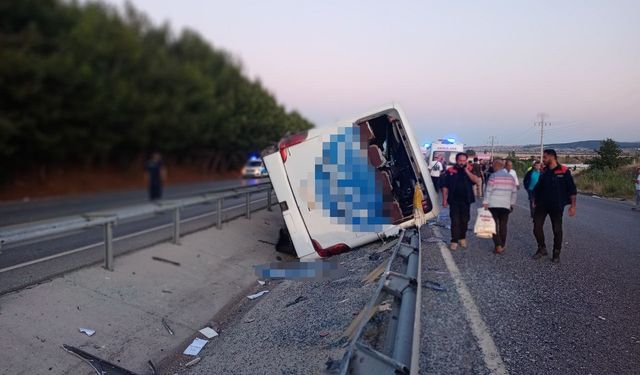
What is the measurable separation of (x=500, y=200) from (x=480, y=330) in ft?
16.1

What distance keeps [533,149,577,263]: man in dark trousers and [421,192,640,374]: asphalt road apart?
339 mm

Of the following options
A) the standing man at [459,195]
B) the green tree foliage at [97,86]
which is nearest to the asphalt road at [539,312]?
the standing man at [459,195]

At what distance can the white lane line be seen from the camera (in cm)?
449

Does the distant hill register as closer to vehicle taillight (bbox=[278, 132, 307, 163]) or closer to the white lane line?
the white lane line

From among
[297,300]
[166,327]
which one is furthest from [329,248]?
[166,327]

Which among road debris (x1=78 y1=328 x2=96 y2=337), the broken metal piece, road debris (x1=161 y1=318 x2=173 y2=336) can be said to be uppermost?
road debris (x1=78 y1=328 x2=96 y2=337)

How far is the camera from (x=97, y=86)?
30391 millimetres

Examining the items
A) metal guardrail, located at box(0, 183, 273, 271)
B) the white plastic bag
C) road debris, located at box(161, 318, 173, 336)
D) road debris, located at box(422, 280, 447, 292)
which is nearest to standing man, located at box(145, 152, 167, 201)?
metal guardrail, located at box(0, 183, 273, 271)

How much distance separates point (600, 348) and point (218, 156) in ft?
158

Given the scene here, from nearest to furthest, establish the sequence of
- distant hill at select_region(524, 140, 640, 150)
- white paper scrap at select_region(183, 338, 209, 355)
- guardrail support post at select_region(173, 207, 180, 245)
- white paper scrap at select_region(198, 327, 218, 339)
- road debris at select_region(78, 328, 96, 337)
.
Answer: road debris at select_region(78, 328, 96, 337) → white paper scrap at select_region(183, 338, 209, 355) → white paper scrap at select_region(198, 327, 218, 339) → guardrail support post at select_region(173, 207, 180, 245) → distant hill at select_region(524, 140, 640, 150)

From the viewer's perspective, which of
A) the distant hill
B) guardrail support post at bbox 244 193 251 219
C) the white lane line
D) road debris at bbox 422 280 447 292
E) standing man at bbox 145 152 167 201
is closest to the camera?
the white lane line

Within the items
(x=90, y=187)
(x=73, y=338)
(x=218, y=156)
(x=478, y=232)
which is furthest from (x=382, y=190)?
(x=218, y=156)

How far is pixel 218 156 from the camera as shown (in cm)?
5166

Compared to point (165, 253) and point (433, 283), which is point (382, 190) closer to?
point (433, 283)
